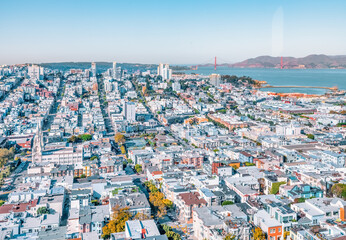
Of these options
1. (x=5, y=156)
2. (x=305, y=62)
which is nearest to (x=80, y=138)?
(x=5, y=156)

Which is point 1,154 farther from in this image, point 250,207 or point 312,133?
point 312,133

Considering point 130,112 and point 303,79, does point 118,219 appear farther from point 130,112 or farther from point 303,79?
point 303,79

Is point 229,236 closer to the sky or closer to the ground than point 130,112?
closer to the ground

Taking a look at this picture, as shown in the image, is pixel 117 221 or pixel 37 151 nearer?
pixel 117 221

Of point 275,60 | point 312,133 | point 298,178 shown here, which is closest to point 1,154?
point 298,178

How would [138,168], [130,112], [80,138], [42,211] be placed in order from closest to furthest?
[42,211] → [138,168] → [80,138] → [130,112]

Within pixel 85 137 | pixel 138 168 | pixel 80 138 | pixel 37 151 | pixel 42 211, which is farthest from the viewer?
pixel 80 138
